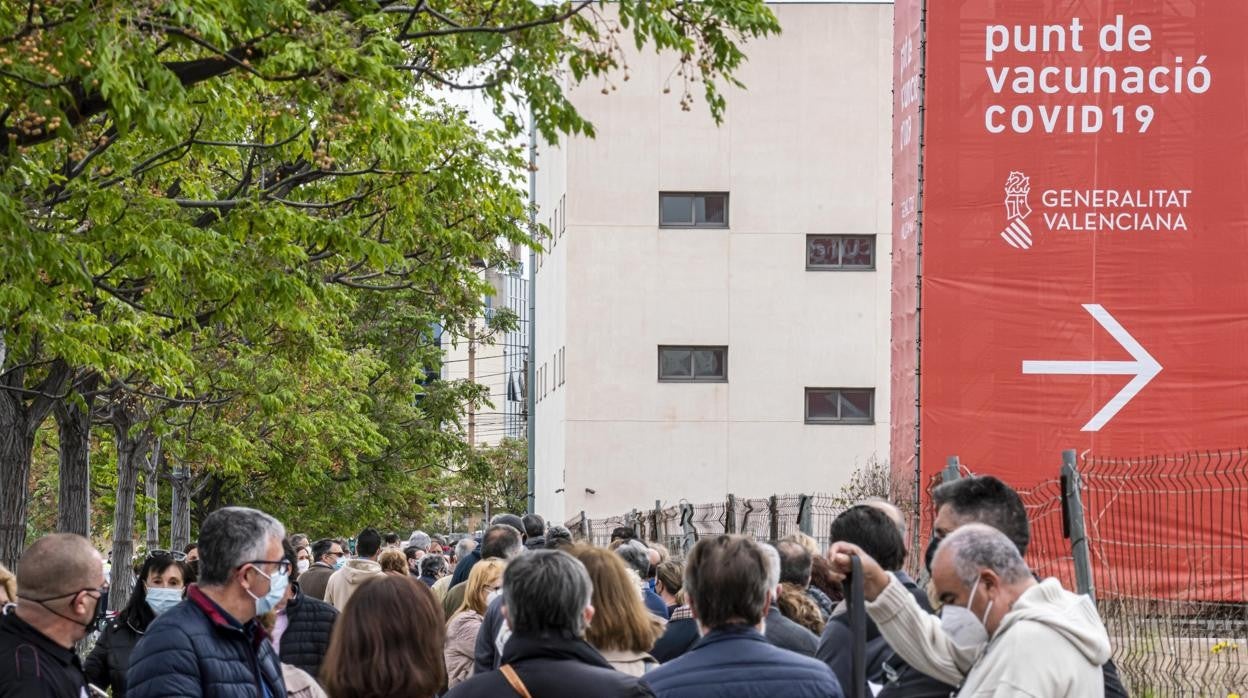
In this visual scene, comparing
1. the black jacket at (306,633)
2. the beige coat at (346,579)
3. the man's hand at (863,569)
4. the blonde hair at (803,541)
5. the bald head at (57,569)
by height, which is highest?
the man's hand at (863,569)

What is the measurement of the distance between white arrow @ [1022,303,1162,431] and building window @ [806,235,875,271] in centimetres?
1802

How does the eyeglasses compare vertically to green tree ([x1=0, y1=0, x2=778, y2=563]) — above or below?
below

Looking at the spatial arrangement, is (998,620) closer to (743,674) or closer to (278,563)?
(743,674)

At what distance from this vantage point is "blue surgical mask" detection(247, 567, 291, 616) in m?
5.71

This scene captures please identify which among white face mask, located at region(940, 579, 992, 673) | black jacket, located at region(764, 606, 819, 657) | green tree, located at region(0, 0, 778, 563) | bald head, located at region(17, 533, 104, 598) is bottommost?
black jacket, located at region(764, 606, 819, 657)

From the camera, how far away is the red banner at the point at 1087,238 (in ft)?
68.4

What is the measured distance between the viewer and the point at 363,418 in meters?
40.1

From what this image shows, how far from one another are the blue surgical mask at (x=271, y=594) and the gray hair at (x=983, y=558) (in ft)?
6.63

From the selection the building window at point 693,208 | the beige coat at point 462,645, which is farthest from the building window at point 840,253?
the beige coat at point 462,645

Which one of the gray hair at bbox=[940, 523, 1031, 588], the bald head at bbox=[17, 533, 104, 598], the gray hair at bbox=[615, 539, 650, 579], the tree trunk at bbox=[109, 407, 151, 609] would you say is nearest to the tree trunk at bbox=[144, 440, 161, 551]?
the tree trunk at bbox=[109, 407, 151, 609]

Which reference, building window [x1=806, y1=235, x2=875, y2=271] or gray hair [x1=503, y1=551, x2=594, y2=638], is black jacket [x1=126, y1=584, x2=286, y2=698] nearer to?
gray hair [x1=503, y1=551, x2=594, y2=638]

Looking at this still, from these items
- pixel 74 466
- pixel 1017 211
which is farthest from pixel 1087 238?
Answer: pixel 74 466

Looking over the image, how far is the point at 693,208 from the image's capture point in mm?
38781

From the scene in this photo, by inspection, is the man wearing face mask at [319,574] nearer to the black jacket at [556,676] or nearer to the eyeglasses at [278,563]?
the eyeglasses at [278,563]
